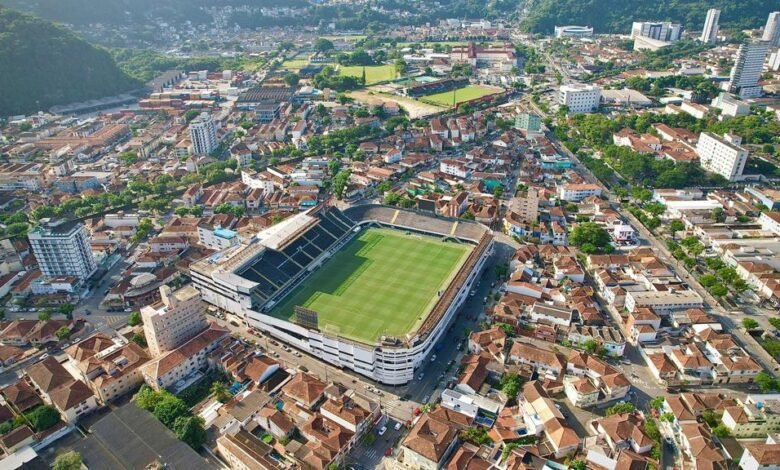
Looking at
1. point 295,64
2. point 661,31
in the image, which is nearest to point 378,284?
point 295,64

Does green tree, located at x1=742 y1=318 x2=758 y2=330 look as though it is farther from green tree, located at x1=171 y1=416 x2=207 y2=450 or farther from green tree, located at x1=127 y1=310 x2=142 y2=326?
green tree, located at x1=127 y1=310 x2=142 y2=326

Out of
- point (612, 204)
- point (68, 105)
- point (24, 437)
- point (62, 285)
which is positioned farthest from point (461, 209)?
point (68, 105)

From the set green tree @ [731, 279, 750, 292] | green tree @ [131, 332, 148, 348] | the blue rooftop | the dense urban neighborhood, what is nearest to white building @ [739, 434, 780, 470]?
the dense urban neighborhood

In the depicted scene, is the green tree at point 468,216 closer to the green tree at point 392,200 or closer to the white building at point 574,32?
the green tree at point 392,200

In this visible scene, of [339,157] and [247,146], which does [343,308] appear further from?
[247,146]

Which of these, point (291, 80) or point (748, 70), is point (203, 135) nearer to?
point (291, 80)

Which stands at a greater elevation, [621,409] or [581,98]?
[581,98]
